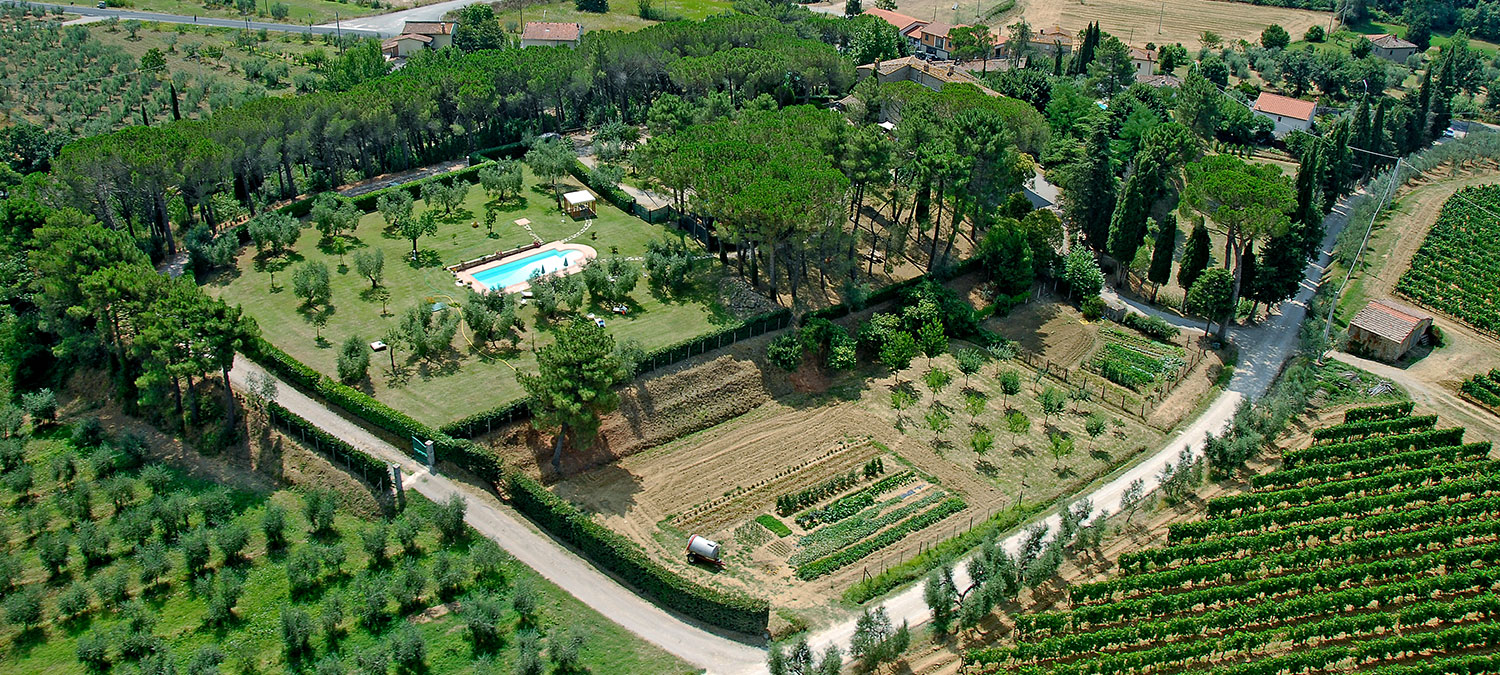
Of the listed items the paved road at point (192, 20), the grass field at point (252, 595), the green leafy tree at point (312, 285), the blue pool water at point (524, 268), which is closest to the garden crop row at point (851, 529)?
the grass field at point (252, 595)

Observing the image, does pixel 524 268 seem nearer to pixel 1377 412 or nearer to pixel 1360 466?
pixel 1360 466

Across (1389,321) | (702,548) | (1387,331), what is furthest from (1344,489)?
(702,548)

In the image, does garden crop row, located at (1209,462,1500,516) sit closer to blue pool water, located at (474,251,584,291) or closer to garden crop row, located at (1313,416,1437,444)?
garden crop row, located at (1313,416,1437,444)

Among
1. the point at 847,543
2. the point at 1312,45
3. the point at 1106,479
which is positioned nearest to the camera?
the point at 847,543

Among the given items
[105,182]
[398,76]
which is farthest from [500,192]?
[105,182]

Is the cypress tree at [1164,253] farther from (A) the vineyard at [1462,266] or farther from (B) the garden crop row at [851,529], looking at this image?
(B) the garden crop row at [851,529]

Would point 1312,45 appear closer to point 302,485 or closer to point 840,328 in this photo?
point 840,328
